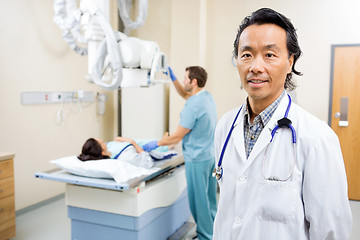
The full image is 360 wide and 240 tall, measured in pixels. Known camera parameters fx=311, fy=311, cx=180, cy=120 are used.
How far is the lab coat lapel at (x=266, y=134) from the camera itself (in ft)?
2.85

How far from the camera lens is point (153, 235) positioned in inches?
82.0

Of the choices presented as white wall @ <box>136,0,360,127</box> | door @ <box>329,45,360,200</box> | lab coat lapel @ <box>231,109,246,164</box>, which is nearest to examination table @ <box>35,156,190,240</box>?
lab coat lapel @ <box>231,109,246,164</box>

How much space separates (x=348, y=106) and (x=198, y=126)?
1840 millimetres

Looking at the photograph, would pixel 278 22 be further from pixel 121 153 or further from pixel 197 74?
pixel 121 153

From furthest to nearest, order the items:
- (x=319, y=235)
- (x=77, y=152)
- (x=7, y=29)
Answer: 1. (x=77, y=152)
2. (x=7, y=29)
3. (x=319, y=235)

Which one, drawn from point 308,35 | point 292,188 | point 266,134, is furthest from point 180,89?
point 292,188

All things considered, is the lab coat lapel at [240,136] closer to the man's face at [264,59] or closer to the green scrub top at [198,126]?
the man's face at [264,59]

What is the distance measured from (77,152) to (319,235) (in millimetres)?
3031

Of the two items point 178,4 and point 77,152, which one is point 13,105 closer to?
point 77,152

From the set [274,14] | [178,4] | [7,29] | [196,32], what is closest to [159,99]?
[196,32]

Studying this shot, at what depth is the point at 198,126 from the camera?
89.5 inches

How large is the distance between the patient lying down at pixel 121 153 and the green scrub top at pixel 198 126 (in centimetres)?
25

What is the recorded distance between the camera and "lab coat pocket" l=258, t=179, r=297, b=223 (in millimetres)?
808

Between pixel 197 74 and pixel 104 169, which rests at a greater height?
pixel 197 74
